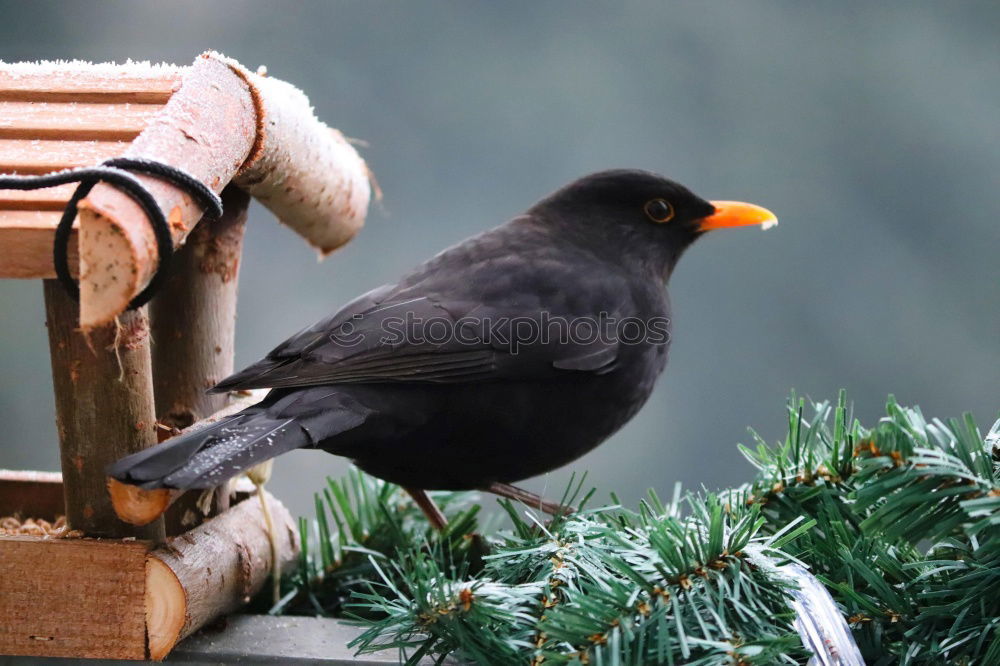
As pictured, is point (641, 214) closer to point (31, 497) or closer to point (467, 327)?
point (467, 327)

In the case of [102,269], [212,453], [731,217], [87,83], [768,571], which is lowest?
[768,571]

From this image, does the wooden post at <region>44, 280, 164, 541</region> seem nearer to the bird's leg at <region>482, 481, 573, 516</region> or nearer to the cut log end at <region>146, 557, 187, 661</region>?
the cut log end at <region>146, 557, 187, 661</region>

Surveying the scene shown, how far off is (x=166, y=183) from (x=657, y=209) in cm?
145

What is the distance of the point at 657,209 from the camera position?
2.59 m

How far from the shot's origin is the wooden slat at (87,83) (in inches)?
69.1

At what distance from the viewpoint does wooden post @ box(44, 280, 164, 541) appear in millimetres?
1695

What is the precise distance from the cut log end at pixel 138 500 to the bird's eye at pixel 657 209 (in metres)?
1.47

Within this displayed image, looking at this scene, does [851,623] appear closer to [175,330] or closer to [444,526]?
[444,526]

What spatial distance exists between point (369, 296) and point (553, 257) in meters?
0.45

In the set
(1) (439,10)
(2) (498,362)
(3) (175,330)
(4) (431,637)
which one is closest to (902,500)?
(4) (431,637)

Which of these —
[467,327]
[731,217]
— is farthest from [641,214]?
[467,327]

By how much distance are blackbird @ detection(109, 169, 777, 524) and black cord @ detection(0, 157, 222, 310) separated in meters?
0.36

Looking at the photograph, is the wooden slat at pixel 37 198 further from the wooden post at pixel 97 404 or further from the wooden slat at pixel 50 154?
the wooden post at pixel 97 404

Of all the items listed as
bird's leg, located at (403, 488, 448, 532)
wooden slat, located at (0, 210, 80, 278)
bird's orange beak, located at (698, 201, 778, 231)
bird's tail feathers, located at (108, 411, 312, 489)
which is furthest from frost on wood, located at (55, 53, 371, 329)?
bird's orange beak, located at (698, 201, 778, 231)
